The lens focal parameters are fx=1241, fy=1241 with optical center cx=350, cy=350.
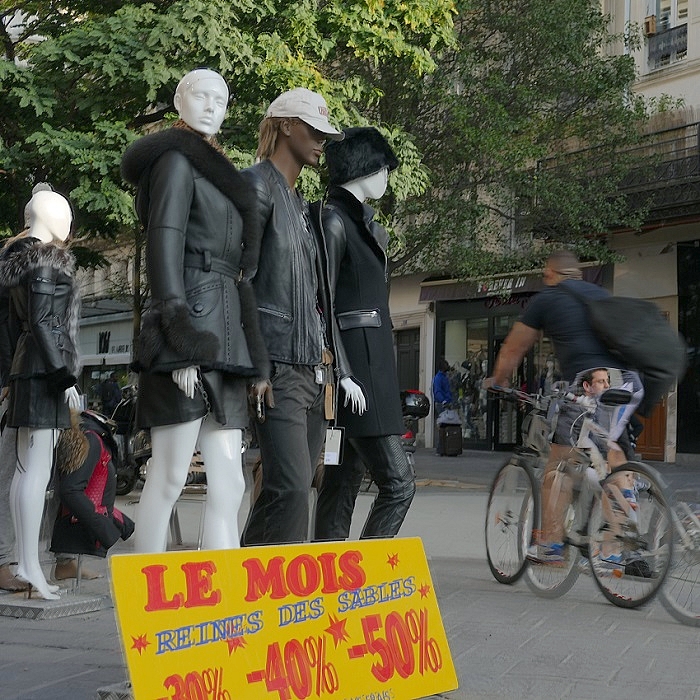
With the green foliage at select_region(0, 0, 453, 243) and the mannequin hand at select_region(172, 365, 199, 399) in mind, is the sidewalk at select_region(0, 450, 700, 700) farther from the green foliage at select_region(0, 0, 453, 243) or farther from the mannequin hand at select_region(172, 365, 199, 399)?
the green foliage at select_region(0, 0, 453, 243)

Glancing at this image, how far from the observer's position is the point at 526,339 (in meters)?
7.09

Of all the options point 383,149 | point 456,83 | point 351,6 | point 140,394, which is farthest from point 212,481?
point 456,83

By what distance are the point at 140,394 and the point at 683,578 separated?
307 cm

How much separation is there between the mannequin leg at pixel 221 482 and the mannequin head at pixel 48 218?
237cm

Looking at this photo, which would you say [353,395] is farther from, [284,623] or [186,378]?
[284,623]

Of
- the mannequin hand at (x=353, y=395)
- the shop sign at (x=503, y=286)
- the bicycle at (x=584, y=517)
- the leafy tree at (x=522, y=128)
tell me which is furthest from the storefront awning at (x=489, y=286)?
the mannequin hand at (x=353, y=395)

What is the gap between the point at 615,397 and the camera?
6500mm

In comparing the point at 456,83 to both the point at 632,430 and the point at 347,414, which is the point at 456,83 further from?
the point at 347,414

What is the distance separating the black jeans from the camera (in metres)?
4.46

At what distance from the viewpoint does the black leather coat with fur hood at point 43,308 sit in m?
5.95

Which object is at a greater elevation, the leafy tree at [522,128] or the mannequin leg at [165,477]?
the leafy tree at [522,128]

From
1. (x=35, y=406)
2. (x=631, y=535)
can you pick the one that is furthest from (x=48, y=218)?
(x=631, y=535)

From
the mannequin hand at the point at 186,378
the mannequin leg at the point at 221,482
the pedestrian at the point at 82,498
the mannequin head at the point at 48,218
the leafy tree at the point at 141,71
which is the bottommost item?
the pedestrian at the point at 82,498

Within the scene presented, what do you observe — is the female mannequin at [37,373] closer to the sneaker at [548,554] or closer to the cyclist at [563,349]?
the cyclist at [563,349]
